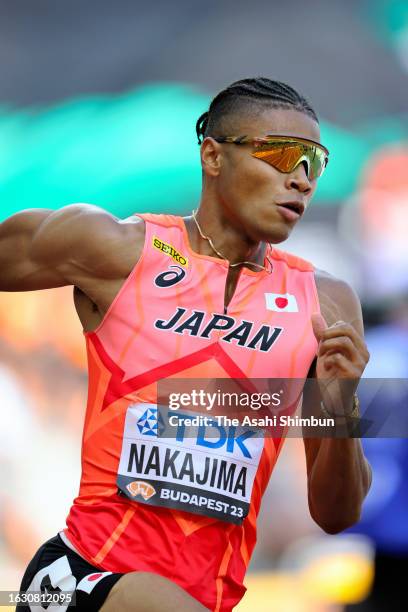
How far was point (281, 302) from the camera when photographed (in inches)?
161

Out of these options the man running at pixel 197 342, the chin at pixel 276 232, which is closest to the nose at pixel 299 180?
the man running at pixel 197 342

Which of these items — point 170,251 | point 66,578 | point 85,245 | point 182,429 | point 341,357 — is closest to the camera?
point 341,357

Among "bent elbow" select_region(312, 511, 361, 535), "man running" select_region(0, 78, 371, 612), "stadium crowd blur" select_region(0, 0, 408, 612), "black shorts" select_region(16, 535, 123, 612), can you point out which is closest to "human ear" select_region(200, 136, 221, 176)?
"man running" select_region(0, 78, 371, 612)

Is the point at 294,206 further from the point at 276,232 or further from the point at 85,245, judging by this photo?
the point at 85,245

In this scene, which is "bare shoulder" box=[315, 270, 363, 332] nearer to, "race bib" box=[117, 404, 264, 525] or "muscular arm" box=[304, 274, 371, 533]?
"muscular arm" box=[304, 274, 371, 533]

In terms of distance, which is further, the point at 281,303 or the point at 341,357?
the point at 281,303

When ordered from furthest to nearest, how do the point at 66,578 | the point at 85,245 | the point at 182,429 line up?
the point at 85,245 < the point at 182,429 < the point at 66,578

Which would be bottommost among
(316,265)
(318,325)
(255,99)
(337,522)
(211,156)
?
(337,522)

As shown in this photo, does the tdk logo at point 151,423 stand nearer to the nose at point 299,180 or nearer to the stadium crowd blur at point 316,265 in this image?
the nose at point 299,180

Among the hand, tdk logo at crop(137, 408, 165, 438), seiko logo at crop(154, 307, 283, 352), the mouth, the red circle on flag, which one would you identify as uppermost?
the mouth

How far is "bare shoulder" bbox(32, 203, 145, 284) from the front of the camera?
3920mm

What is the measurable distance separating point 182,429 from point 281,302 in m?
0.63

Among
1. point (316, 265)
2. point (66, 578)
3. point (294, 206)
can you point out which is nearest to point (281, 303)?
point (294, 206)

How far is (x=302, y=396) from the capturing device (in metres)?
4.12
